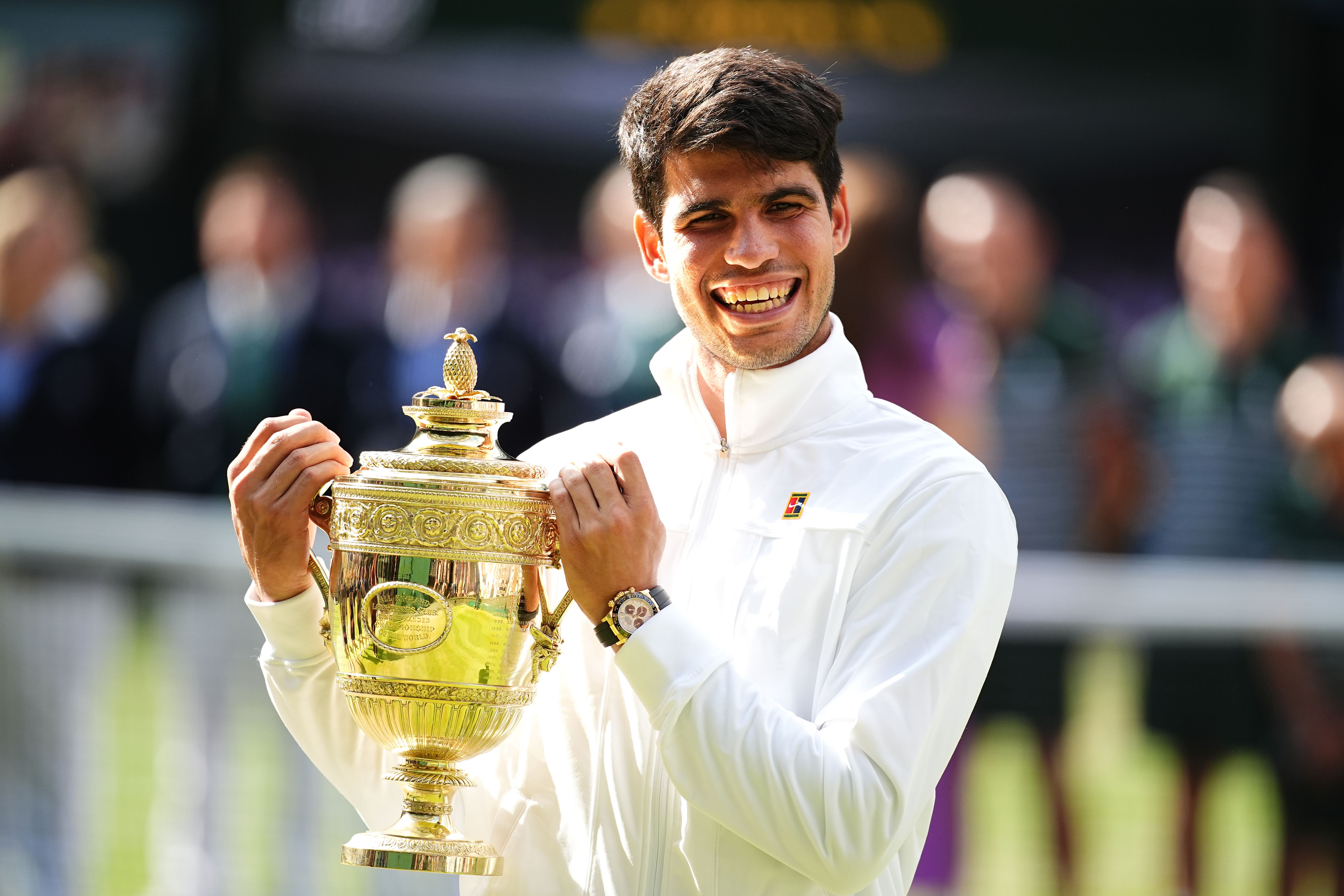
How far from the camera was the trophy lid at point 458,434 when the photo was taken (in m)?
2.15

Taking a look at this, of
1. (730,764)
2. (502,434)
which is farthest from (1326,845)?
(730,764)

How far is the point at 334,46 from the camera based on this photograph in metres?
8.25

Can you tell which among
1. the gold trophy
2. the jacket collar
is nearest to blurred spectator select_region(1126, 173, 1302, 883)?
the jacket collar

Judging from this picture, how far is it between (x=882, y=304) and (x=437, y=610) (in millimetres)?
3097

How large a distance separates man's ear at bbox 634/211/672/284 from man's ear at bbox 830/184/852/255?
9.2 inches

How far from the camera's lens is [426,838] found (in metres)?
2.13

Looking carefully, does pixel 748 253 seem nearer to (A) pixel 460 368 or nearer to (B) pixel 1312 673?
(A) pixel 460 368

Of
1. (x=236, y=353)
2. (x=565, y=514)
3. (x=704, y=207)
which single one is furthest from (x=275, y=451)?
(x=236, y=353)

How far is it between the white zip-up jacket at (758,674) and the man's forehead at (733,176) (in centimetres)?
23

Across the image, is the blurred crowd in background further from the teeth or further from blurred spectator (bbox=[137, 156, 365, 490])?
the teeth

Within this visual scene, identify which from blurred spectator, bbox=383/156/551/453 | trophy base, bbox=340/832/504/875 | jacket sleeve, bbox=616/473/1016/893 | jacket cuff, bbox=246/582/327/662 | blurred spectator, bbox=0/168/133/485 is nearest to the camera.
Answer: jacket sleeve, bbox=616/473/1016/893

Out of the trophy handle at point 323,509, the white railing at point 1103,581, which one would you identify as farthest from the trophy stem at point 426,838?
the white railing at point 1103,581

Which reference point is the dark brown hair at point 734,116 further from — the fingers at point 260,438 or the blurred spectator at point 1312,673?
the blurred spectator at point 1312,673

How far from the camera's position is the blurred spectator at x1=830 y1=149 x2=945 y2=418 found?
16.1 feet
